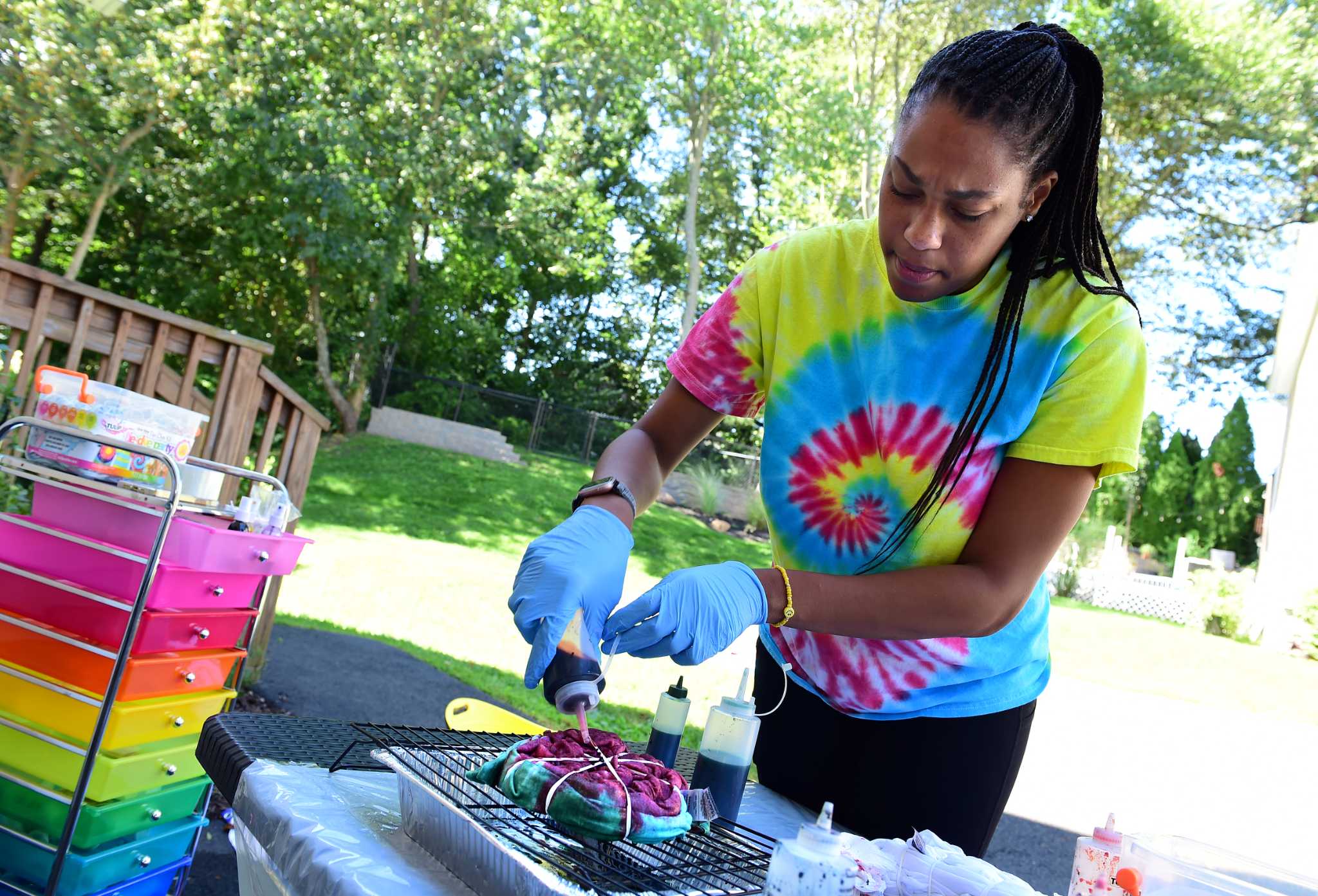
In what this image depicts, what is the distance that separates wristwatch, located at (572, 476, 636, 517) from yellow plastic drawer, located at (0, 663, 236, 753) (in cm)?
131

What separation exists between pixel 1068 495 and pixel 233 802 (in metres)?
1.23

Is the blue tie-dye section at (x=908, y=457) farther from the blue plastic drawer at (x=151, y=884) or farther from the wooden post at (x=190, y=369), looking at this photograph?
the wooden post at (x=190, y=369)

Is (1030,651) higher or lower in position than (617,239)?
lower

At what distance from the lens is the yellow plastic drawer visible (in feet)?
8.02

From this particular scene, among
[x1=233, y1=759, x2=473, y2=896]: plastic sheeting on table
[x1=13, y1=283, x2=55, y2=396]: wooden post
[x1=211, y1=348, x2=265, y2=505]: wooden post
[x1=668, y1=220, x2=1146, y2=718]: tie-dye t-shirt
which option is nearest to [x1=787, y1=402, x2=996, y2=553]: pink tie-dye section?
[x1=668, y1=220, x2=1146, y2=718]: tie-dye t-shirt

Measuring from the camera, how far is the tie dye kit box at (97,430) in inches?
99.3

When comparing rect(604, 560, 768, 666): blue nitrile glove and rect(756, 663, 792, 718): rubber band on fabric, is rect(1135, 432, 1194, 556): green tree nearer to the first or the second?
rect(756, 663, 792, 718): rubber band on fabric

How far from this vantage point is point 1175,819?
18.7 feet

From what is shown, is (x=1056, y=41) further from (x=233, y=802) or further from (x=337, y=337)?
(x=337, y=337)

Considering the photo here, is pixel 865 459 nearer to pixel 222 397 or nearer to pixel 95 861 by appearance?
pixel 95 861

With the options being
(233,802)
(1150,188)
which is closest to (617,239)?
(1150,188)

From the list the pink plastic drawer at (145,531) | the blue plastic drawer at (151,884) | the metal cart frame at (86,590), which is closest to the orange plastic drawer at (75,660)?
the metal cart frame at (86,590)

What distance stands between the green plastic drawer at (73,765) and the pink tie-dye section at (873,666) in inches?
61.3

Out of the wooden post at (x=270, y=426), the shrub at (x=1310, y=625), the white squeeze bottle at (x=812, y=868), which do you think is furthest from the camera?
the shrub at (x=1310, y=625)
